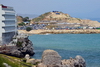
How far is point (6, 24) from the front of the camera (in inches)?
2266

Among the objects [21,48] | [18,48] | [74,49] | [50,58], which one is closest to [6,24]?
[21,48]

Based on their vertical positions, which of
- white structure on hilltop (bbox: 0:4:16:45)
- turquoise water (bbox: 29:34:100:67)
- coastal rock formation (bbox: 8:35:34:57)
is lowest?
turquoise water (bbox: 29:34:100:67)

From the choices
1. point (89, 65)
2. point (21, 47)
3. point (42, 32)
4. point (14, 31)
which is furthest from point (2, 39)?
point (42, 32)

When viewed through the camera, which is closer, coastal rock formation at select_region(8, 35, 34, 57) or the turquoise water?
the turquoise water

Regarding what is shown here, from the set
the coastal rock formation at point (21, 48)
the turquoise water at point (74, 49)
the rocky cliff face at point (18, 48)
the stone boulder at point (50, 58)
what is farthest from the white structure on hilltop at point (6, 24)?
the stone boulder at point (50, 58)

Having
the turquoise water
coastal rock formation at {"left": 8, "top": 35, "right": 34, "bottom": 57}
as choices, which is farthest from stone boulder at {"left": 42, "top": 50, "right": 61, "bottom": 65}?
coastal rock formation at {"left": 8, "top": 35, "right": 34, "bottom": 57}

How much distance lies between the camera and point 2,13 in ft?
185

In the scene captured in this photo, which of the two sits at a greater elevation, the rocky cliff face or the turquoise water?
the rocky cliff face

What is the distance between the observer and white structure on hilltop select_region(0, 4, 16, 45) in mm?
56062

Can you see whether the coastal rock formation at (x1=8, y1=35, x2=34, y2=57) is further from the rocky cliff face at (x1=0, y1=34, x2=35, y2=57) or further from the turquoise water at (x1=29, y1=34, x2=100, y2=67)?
the turquoise water at (x1=29, y1=34, x2=100, y2=67)

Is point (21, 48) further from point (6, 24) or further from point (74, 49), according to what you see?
point (74, 49)

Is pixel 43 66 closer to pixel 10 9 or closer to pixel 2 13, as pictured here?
pixel 2 13

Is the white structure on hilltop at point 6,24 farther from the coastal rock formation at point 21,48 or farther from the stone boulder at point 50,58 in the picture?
the stone boulder at point 50,58

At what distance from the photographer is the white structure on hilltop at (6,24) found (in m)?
56.1
